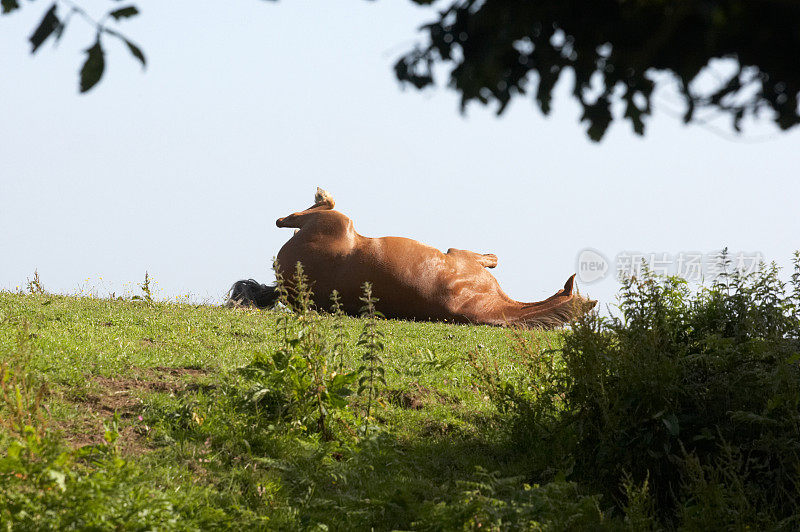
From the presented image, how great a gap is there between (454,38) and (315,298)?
11240mm

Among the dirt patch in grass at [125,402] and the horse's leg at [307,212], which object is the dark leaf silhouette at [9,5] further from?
the horse's leg at [307,212]

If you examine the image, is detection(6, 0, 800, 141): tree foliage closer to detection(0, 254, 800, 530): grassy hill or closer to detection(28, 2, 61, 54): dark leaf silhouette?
detection(28, 2, 61, 54): dark leaf silhouette

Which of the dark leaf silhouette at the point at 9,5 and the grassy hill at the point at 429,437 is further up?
the dark leaf silhouette at the point at 9,5

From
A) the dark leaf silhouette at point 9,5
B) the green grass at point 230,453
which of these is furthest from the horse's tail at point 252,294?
the dark leaf silhouette at point 9,5

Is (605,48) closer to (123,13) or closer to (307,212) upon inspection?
(123,13)

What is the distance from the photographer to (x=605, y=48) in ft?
10.5

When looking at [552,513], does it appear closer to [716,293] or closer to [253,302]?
[716,293]

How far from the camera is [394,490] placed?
525 centimetres

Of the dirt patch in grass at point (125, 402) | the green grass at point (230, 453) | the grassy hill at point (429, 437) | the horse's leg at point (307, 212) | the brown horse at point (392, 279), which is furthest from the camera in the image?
the horse's leg at point (307, 212)

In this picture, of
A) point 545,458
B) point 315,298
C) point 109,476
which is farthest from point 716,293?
point 315,298

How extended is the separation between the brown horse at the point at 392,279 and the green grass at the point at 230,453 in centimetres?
475

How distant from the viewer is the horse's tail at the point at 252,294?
14500mm

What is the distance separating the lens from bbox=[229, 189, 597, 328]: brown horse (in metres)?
14.1

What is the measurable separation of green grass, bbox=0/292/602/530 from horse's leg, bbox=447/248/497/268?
608 cm
